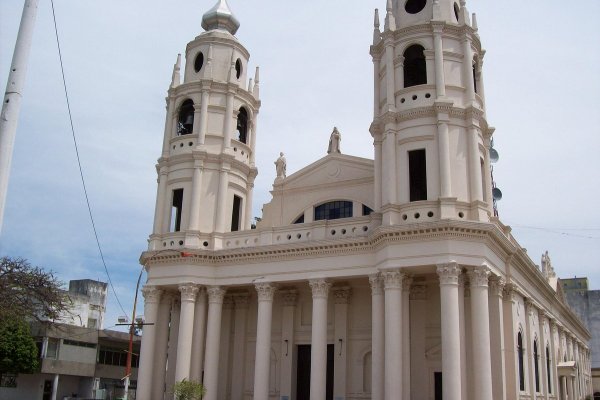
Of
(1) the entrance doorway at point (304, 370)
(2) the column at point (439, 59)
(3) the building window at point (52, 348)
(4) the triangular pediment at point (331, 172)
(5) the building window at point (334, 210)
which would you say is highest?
(2) the column at point (439, 59)

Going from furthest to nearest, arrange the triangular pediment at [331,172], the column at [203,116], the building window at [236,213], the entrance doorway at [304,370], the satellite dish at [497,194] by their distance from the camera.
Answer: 1. the satellite dish at [497,194]
2. the building window at [236,213]
3. the column at [203,116]
4. the triangular pediment at [331,172]
5. the entrance doorway at [304,370]

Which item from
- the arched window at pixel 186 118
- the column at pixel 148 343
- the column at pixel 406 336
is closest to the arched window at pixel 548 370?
the column at pixel 406 336

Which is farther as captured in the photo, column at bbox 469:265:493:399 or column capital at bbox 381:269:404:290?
column capital at bbox 381:269:404:290

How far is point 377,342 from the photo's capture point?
26969 millimetres

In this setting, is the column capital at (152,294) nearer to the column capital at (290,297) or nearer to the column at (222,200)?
the column at (222,200)

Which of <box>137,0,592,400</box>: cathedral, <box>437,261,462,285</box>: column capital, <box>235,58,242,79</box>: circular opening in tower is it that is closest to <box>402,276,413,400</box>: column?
<box>137,0,592,400</box>: cathedral

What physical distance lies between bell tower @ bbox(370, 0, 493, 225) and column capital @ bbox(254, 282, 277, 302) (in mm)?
6628

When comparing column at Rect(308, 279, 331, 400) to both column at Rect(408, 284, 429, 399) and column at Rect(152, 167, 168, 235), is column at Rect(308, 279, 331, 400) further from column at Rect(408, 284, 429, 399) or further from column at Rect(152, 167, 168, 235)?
column at Rect(152, 167, 168, 235)

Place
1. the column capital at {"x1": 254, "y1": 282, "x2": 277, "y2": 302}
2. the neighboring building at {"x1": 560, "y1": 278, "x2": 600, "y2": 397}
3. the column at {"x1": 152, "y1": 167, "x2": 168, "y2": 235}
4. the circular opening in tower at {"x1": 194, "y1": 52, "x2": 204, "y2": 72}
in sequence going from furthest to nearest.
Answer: the neighboring building at {"x1": 560, "y1": 278, "x2": 600, "y2": 397} < the circular opening in tower at {"x1": 194, "y1": 52, "x2": 204, "y2": 72} < the column at {"x1": 152, "y1": 167, "x2": 168, "y2": 235} < the column capital at {"x1": 254, "y1": 282, "x2": 277, "y2": 302}

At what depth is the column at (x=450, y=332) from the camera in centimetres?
2447

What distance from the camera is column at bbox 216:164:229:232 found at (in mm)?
33750

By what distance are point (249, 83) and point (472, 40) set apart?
13639 millimetres

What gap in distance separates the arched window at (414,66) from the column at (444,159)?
365 cm

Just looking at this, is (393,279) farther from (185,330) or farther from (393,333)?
(185,330)
